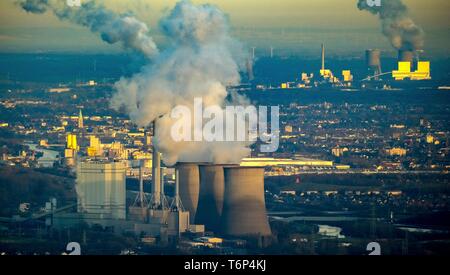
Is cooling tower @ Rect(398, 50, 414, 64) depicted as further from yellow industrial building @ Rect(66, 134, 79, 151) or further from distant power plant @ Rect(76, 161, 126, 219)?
distant power plant @ Rect(76, 161, 126, 219)

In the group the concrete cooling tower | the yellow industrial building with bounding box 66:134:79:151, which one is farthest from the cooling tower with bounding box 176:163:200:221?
the yellow industrial building with bounding box 66:134:79:151

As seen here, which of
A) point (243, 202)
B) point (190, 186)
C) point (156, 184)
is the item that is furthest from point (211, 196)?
point (156, 184)

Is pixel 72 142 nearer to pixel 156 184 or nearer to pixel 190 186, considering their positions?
pixel 156 184

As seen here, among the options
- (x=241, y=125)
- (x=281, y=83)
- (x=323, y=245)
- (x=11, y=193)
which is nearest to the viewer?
(x=323, y=245)

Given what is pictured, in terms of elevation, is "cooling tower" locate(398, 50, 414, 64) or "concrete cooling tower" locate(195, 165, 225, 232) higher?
"cooling tower" locate(398, 50, 414, 64)
